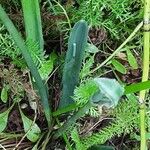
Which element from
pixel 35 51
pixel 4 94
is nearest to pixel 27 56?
pixel 35 51

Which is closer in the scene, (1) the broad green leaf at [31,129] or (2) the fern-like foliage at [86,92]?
(2) the fern-like foliage at [86,92]

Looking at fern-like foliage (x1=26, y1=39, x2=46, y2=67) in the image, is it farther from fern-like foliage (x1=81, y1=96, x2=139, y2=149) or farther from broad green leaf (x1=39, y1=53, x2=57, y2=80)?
fern-like foliage (x1=81, y1=96, x2=139, y2=149)

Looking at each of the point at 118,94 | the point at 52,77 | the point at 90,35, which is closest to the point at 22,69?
the point at 52,77

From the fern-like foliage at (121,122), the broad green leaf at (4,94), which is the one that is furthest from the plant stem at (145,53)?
the broad green leaf at (4,94)

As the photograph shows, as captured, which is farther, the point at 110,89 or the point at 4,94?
the point at 4,94

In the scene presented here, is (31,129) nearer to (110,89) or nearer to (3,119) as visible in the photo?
(3,119)

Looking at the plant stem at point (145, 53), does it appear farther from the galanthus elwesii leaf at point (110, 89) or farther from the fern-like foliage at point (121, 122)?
the galanthus elwesii leaf at point (110, 89)

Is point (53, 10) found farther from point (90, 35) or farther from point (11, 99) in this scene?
point (11, 99)
